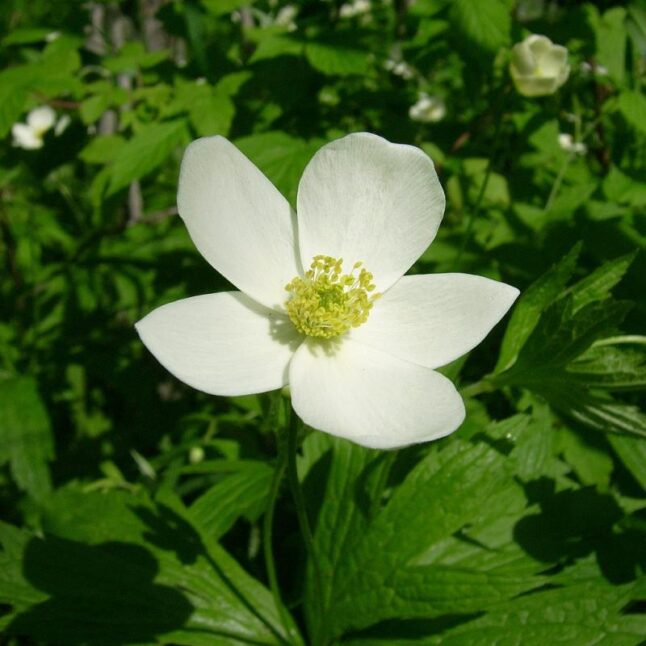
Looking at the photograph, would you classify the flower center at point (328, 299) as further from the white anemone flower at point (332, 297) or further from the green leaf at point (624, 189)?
the green leaf at point (624, 189)

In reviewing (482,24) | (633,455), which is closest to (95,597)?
(633,455)

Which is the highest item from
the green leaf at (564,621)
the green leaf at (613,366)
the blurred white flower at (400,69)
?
the green leaf at (613,366)

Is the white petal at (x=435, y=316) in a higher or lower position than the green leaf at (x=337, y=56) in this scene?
lower

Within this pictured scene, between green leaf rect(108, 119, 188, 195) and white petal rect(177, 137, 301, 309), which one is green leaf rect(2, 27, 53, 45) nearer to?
green leaf rect(108, 119, 188, 195)

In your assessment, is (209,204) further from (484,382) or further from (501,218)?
(501,218)

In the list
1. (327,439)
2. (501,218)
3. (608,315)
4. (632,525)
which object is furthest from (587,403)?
(501,218)

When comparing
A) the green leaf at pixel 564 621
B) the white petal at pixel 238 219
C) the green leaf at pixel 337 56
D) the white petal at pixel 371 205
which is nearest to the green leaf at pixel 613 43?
the green leaf at pixel 337 56
